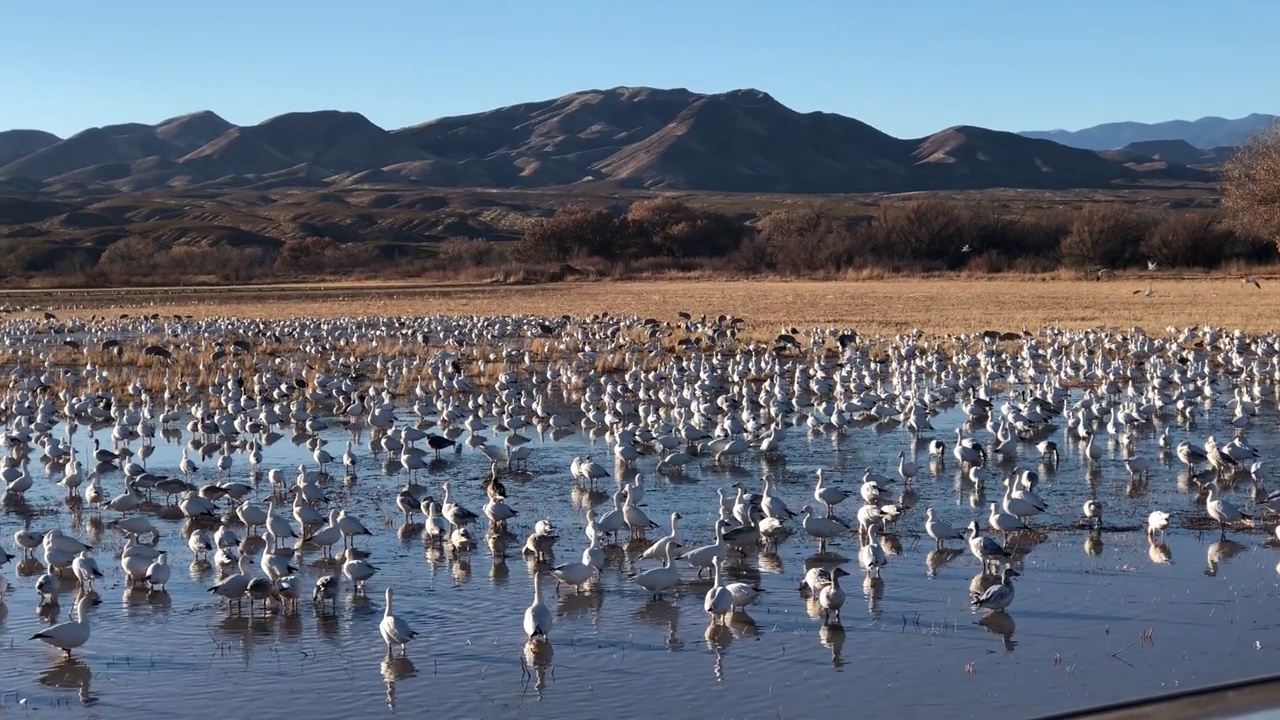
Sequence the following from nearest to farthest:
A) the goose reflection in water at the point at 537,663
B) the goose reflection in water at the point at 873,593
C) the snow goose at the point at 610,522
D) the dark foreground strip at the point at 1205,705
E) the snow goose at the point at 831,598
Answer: the dark foreground strip at the point at 1205,705 → the goose reflection in water at the point at 537,663 → the snow goose at the point at 831,598 → the goose reflection in water at the point at 873,593 → the snow goose at the point at 610,522

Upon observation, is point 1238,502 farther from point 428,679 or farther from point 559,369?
point 559,369

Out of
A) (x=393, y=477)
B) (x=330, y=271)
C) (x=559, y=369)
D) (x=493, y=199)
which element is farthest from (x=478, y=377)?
(x=493, y=199)

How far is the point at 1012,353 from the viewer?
26469 mm

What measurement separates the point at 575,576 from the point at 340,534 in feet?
7.55

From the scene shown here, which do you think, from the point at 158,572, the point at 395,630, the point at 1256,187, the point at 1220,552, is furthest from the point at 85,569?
the point at 1256,187

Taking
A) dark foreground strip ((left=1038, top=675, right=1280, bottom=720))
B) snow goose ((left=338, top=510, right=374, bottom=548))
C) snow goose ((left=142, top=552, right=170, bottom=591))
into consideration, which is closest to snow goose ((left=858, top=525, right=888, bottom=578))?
dark foreground strip ((left=1038, top=675, right=1280, bottom=720))

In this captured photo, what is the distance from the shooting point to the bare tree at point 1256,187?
4959 centimetres

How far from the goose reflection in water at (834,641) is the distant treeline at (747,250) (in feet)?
168

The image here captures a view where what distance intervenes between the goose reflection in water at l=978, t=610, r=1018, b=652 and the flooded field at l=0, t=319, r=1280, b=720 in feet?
0.09

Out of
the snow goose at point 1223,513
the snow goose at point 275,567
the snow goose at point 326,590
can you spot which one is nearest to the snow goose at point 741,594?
the snow goose at point 326,590

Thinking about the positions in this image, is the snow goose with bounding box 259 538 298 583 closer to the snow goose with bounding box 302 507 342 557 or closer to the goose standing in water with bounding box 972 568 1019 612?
the snow goose with bounding box 302 507 342 557

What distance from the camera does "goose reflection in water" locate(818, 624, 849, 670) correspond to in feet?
29.1

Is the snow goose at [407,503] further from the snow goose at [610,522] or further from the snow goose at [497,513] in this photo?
the snow goose at [610,522]

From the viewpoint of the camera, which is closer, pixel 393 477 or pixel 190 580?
pixel 190 580
